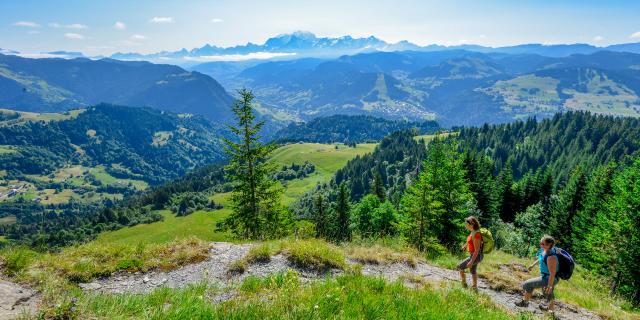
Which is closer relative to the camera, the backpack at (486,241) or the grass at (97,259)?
the grass at (97,259)

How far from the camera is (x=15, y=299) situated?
7.00 metres

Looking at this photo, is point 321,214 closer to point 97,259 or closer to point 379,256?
point 379,256

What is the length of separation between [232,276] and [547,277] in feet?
32.8

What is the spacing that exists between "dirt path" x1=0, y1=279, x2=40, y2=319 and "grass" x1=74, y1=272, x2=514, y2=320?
0.94 meters

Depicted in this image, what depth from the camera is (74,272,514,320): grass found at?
5883 mm

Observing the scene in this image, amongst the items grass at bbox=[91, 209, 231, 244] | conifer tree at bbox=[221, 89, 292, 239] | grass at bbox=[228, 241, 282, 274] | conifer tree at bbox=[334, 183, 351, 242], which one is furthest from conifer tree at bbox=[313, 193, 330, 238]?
grass at bbox=[91, 209, 231, 244]

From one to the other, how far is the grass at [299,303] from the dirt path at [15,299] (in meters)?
0.94

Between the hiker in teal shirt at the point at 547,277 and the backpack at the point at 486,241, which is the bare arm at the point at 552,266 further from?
the backpack at the point at 486,241

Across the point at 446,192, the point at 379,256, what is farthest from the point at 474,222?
the point at 446,192

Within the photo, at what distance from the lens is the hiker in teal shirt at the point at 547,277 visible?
11117mm

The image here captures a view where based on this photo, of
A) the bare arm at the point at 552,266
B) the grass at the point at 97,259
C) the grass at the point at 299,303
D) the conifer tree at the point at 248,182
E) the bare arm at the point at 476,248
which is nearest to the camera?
the grass at the point at 299,303

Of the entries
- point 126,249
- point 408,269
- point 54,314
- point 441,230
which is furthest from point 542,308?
point 441,230

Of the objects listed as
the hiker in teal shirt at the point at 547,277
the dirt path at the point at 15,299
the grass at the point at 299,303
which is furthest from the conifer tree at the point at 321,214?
the dirt path at the point at 15,299

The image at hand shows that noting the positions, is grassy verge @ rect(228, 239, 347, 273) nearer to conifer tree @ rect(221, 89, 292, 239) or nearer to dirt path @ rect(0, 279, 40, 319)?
dirt path @ rect(0, 279, 40, 319)
